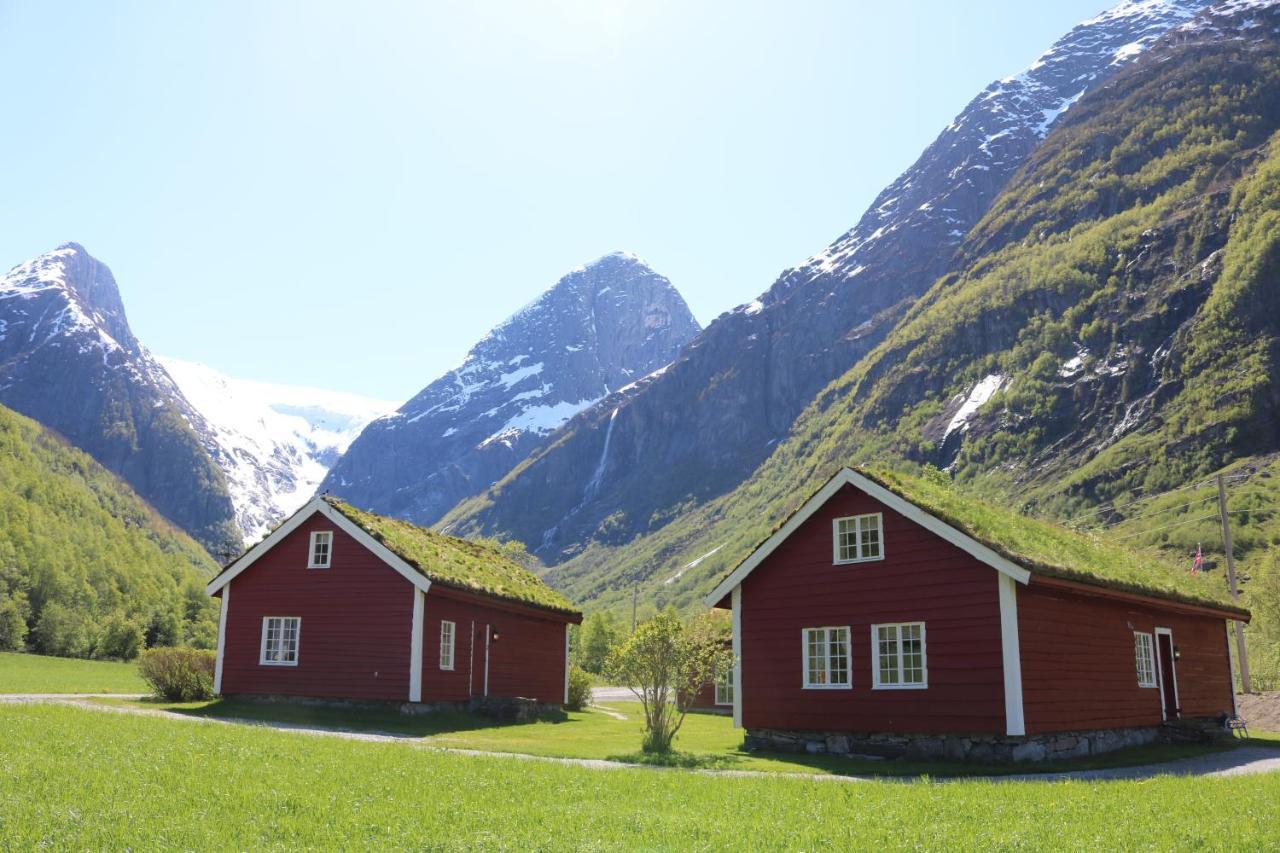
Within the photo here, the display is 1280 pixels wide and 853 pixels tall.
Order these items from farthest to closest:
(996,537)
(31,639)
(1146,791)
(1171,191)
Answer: (1171,191), (31,639), (996,537), (1146,791)

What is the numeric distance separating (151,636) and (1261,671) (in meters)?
76.9

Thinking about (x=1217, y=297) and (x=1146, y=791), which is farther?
(x=1217, y=297)

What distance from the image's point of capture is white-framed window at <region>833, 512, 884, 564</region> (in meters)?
23.8

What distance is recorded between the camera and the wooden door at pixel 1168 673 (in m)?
27.6

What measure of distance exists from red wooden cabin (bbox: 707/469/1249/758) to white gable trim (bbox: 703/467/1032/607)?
0.12 feet

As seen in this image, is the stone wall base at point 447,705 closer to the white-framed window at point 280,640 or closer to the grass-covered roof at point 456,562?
the white-framed window at point 280,640

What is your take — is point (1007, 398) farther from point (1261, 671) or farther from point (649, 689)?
point (649, 689)

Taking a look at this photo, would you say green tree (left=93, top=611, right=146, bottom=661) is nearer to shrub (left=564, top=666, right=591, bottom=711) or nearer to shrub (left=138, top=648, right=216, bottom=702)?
shrub (left=564, top=666, right=591, bottom=711)

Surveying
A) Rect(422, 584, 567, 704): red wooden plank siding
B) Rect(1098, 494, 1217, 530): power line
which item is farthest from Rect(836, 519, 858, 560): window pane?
Rect(1098, 494, 1217, 530): power line

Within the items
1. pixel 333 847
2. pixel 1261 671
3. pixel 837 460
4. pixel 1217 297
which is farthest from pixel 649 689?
pixel 837 460

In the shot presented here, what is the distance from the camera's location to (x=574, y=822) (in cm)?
1214

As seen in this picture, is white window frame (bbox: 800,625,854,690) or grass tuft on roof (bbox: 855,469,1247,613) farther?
white window frame (bbox: 800,625,854,690)

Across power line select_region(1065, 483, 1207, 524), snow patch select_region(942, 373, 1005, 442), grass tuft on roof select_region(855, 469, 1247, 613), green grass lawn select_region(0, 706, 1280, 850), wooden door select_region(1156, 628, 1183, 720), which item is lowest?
green grass lawn select_region(0, 706, 1280, 850)

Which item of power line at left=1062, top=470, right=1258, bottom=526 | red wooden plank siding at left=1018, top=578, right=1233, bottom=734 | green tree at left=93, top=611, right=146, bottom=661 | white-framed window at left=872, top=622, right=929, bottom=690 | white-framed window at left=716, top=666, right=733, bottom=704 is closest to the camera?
red wooden plank siding at left=1018, top=578, right=1233, bottom=734
